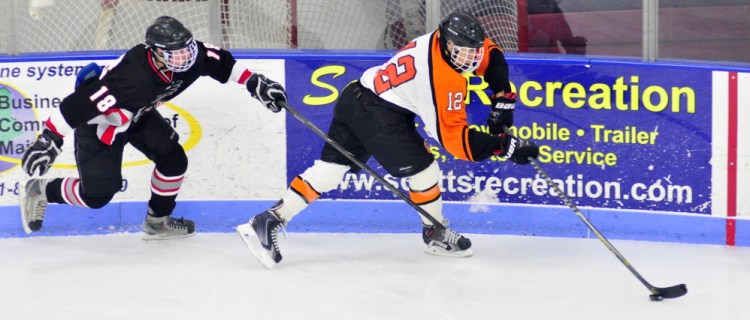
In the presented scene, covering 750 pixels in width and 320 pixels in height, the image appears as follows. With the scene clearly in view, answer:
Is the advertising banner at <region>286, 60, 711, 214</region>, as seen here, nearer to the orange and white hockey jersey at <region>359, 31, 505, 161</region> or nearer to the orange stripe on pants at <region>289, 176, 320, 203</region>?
the orange stripe on pants at <region>289, 176, 320, 203</region>

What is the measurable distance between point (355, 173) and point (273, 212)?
59 cm

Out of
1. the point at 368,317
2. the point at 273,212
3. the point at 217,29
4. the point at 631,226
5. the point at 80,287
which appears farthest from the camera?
the point at 217,29

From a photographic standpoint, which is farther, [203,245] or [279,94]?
[203,245]

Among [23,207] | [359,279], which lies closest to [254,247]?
[359,279]

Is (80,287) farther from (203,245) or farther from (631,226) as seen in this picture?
(631,226)

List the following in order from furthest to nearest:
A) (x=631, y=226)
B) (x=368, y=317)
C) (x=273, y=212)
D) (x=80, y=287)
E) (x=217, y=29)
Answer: (x=217, y=29) → (x=631, y=226) → (x=273, y=212) → (x=80, y=287) → (x=368, y=317)

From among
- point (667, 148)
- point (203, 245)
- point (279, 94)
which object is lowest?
point (203, 245)

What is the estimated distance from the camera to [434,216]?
5.08 meters

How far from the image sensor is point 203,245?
213 inches

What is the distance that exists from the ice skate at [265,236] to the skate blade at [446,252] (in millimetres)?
652

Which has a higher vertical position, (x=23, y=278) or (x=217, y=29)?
(x=217, y=29)

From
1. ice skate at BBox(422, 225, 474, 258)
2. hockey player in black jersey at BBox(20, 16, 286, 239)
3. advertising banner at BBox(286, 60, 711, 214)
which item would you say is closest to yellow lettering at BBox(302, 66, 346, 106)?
advertising banner at BBox(286, 60, 711, 214)

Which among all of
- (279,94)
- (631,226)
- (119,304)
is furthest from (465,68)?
(119,304)

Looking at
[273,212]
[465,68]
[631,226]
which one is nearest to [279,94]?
[273,212]
